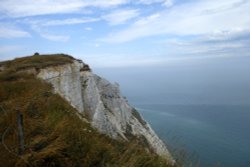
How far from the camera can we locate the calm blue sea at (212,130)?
2721 inches

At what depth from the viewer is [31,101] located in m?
9.05

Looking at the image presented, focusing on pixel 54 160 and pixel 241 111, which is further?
pixel 241 111

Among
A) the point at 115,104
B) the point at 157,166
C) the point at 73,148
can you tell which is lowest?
the point at 115,104

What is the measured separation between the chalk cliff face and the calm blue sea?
9839mm

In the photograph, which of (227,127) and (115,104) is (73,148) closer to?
(115,104)

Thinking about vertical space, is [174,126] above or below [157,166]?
below

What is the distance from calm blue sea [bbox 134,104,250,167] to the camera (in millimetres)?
69125

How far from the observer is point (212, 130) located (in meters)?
101

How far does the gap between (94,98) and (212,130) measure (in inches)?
3216

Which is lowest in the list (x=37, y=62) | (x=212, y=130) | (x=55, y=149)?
(x=212, y=130)

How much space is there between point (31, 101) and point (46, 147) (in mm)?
3116

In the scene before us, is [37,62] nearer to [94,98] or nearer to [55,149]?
[94,98]

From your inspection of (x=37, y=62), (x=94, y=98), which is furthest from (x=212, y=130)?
(x=37, y=62)


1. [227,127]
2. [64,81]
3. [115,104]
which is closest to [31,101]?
[64,81]
